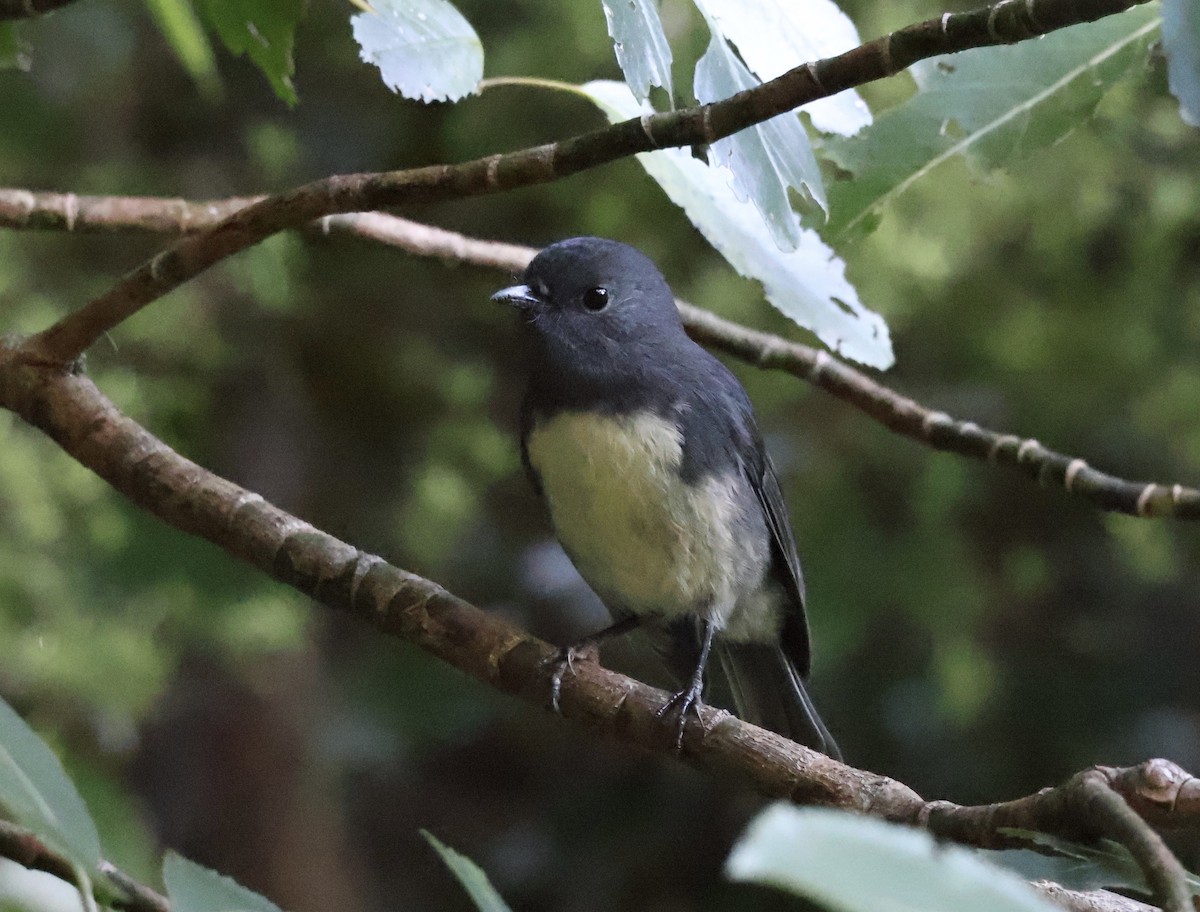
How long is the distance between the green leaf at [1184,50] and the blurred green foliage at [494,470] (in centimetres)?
162

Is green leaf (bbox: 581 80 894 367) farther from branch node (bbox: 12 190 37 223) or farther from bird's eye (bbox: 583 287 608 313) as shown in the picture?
branch node (bbox: 12 190 37 223)

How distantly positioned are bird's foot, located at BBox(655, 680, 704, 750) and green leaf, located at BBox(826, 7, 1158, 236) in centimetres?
58

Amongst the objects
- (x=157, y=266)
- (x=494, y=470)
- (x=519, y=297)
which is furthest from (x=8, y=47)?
(x=494, y=470)

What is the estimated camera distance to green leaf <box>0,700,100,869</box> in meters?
0.80

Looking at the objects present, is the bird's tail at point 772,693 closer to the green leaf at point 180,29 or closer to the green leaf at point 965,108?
the green leaf at point 965,108

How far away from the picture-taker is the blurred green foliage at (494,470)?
283 cm

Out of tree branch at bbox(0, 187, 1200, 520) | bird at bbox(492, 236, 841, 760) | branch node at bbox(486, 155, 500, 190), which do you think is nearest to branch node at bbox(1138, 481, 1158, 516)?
tree branch at bbox(0, 187, 1200, 520)

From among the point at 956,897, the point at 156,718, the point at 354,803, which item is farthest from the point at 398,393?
the point at 956,897

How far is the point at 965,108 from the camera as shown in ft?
5.16

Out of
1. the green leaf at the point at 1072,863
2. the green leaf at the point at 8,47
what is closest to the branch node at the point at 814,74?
the green leaf at the point at 1072,863

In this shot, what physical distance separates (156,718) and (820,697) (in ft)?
5.67

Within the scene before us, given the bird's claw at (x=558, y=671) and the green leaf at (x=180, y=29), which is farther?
the green leaf at (x=180, y=29)

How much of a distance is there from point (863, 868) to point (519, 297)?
1615 millimetres

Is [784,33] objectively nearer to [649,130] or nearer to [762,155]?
[762,155]
